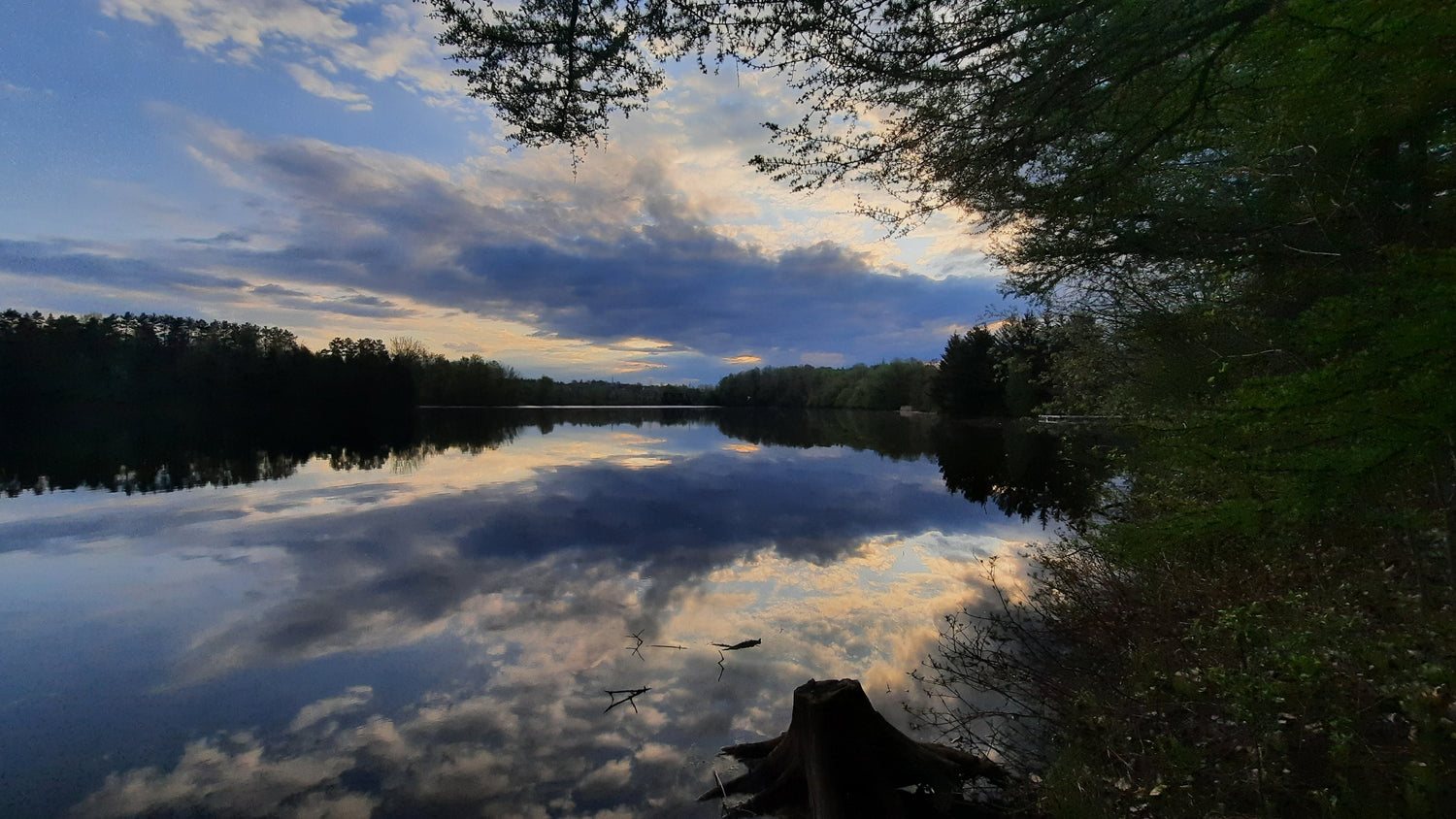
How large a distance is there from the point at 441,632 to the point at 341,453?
31170 millimetres

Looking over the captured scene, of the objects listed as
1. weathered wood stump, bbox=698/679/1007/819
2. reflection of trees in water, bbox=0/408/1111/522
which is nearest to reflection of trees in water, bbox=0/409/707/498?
reflection of trees in water, bbox=0/408/1111/522

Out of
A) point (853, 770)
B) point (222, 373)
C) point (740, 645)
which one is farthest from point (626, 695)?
point (222, 373)

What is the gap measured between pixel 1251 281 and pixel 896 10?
663 centimetres

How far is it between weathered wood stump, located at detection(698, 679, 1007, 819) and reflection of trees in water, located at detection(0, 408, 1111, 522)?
7427mm

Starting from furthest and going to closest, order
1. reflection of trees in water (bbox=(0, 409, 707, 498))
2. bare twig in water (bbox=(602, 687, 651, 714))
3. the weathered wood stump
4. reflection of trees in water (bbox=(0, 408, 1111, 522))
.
→ 1. reflection of trees in water (bbox=(0, 409, 707, 498))
2. reflection of trees in water (bbox=(0, 408, 1111, 522))
3. bare twig in water (bbox=(602, 687, 651, 714))
4. the weathered wood stump

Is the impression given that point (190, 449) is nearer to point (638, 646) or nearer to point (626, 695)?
point (638, 646)

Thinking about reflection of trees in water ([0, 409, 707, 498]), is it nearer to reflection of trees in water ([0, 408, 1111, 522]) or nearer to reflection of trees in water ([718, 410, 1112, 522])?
reflection of trees in water ([0, 408, 1111, 522])

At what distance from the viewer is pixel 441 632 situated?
886 centimetres

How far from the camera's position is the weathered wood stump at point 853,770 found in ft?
14.9

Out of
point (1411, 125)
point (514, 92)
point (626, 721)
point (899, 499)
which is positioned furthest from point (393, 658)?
point (899, 499)

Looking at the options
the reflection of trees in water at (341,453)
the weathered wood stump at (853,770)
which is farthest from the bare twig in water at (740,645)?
the reflection of trees in water at (341,453)

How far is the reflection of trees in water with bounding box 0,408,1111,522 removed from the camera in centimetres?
2133

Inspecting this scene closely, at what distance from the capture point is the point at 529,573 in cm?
1198

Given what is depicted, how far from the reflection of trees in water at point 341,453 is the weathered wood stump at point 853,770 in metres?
7.43
